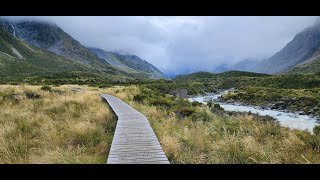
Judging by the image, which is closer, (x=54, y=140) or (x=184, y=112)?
(x=54, y=140)

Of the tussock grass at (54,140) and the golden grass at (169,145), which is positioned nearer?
the tussock grass at (54,140)

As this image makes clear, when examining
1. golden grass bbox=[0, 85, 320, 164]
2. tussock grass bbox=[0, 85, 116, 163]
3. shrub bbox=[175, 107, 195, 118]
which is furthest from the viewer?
shrub bbox=[175, 107, 195, 118]

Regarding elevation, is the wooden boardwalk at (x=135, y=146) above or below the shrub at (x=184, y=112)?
below

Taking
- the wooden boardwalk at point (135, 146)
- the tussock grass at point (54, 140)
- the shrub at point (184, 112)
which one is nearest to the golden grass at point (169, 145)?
the tussock grass at point (54, 140)

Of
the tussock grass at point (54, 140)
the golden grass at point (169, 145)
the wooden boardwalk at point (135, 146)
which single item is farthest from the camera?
the golden grass at point (169, 145)

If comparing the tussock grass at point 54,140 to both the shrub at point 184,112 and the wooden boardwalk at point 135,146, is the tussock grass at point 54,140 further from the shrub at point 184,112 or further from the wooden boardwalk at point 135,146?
the shrub at point 184,112

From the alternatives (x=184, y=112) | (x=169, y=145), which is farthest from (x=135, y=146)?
(x=184, y=112)

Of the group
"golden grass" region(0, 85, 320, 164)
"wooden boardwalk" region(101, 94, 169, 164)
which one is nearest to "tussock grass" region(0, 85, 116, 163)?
"golden grass" region(0, 85, 320, 164)

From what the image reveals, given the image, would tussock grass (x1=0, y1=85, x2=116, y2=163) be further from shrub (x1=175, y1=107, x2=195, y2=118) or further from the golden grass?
shrub (x1=175, y1=107, x2=195, y2=118)

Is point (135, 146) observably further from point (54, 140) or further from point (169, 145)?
point (54, 140)

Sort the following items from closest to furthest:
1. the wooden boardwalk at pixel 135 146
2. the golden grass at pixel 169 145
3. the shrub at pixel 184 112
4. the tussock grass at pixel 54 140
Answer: the wooden boardwalk at pixel 135 146 → the tussock grass at pixel 54 140 → the golden grass at pixel 169 145 → the shrub at pixel 184 112

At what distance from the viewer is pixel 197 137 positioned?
9.49 meters
